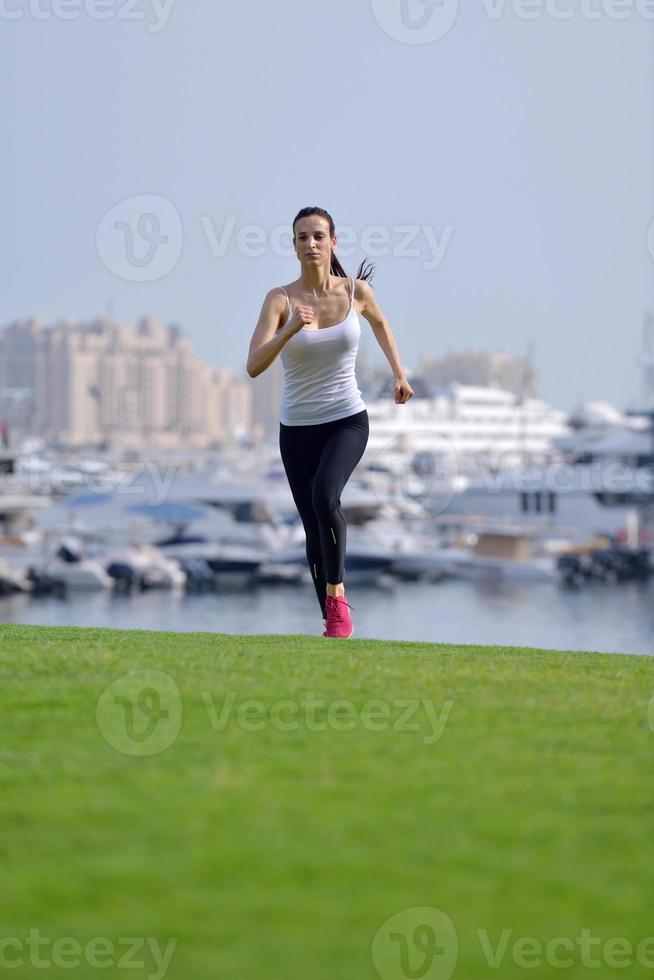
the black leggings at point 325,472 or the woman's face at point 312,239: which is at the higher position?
the woman's face at point 312,239

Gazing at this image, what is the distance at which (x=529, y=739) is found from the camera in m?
5.10

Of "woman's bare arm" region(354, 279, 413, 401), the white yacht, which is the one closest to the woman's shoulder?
"woman's bare arm" region(354, 279, 413, 401)

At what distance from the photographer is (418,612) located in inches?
2194
